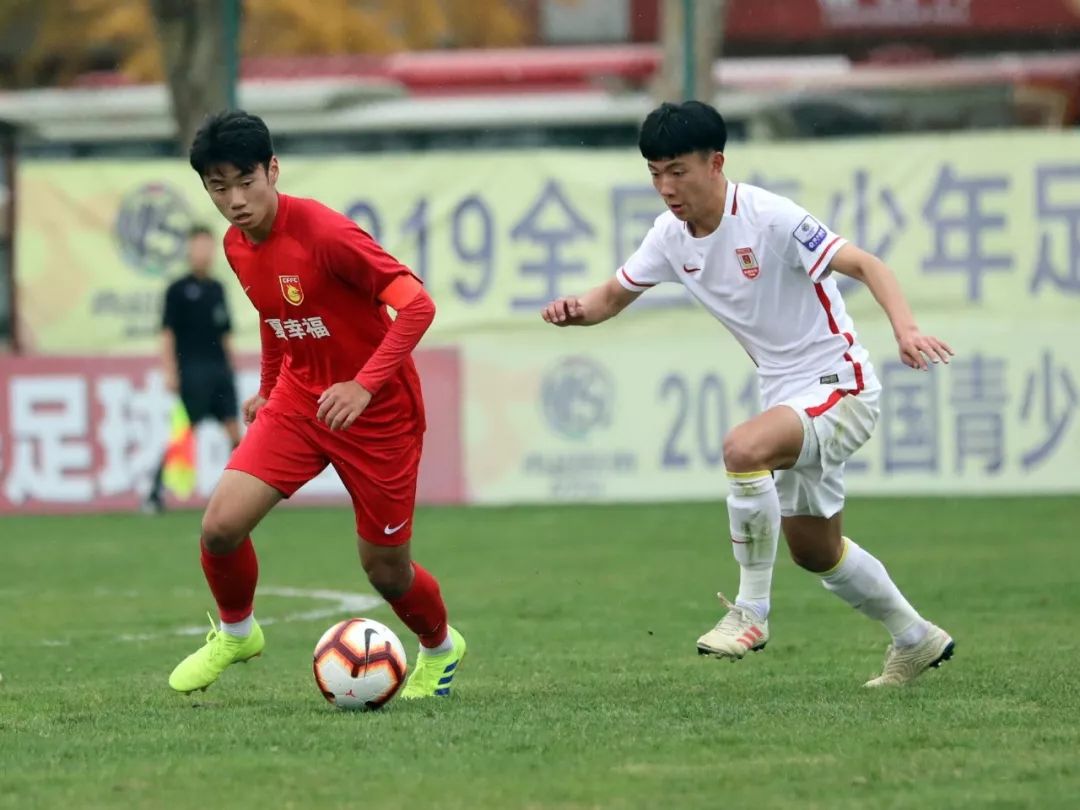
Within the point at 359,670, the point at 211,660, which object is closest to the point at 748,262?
the point at 359,670

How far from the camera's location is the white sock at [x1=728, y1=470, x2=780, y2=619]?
7.11 m

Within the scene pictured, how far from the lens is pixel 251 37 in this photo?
3125 cm

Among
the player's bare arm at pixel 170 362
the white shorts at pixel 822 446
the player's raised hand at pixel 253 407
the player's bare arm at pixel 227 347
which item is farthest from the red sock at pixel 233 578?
the player's bare arm at pixel 227 347

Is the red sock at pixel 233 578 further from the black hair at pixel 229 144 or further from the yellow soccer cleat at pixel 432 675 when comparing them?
the black hair at pixel 229 144

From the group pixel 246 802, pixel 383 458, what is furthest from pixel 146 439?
pixel 246 802

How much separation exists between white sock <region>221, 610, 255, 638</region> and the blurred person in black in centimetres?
914

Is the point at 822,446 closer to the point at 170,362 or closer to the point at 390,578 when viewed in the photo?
the point at 390,578

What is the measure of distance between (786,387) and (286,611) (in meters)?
4.21

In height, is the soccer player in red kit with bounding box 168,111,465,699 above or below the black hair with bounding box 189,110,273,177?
below

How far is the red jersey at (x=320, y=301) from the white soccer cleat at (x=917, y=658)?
1.92 m

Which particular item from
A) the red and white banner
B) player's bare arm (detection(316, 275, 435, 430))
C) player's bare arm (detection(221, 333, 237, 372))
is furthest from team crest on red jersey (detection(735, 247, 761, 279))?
the red and white banner

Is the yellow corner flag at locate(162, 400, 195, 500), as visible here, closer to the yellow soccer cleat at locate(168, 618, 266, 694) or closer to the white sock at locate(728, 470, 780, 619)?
the yellow soccer cleat at locate(168, 618, 266, 694)

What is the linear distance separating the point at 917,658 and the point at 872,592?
0.96 ft

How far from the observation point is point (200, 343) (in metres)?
16.5
